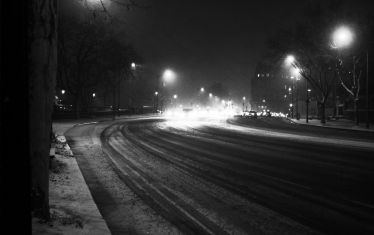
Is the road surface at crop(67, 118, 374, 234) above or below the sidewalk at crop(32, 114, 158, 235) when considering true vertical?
below

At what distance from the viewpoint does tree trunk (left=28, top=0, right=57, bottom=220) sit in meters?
6.50

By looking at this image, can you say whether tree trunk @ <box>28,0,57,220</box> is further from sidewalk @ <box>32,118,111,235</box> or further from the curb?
the curb

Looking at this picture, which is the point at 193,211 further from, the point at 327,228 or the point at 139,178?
the point at 139,178

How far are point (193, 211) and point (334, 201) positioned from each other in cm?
321

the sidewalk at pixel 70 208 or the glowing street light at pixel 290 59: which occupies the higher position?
the glowing street light at pixel 290 59

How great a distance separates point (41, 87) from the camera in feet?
21.9

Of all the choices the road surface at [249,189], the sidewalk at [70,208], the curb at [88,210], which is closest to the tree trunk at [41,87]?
the sidewalk at [70,208]

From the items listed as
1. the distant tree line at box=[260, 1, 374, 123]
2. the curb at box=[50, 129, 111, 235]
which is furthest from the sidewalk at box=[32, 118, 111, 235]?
the distant tree line at box=[260, 1, 374, 123]

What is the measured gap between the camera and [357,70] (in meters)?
57.9

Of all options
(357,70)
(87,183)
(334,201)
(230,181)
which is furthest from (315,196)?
(357,70)

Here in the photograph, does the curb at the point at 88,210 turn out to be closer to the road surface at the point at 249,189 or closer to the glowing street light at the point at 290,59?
the road surface at the point at 249,189

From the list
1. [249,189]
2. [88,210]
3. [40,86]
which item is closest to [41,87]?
[40,86]

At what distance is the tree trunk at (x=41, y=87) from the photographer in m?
6.50

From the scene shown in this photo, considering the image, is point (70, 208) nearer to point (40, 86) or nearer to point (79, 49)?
point (40, 86)
